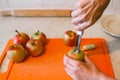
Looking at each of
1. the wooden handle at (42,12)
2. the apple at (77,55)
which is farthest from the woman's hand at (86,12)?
the wooden handle at (42,12)

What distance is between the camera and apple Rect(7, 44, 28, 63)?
0.98m

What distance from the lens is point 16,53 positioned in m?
0.98

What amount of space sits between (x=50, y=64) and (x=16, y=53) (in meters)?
0.15

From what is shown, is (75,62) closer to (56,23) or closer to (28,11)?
(56,23)

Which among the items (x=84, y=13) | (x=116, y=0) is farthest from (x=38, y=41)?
(x=116, y=0)

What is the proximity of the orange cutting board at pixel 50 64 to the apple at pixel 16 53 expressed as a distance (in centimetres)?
3

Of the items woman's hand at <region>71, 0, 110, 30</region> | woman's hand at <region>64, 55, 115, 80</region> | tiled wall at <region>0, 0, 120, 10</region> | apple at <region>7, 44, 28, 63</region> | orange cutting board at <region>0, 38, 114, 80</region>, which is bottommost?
orange cutting board at <region>0, 38, 114, 80</region>

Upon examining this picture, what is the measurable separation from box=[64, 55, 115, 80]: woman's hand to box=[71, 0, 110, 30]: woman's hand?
13cm

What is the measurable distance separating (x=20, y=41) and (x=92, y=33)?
389mm

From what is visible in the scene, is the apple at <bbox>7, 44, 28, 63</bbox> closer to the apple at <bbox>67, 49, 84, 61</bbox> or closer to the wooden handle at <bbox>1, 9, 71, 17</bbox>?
the apple at <bbox>67, 49, 84, 61</bbox>

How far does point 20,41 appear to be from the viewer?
41.7 inches

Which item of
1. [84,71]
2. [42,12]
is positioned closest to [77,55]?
[84,71]

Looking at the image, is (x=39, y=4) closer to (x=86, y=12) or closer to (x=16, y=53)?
(x=16, y=53)

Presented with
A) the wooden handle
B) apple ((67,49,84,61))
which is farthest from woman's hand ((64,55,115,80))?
the wooden handle
